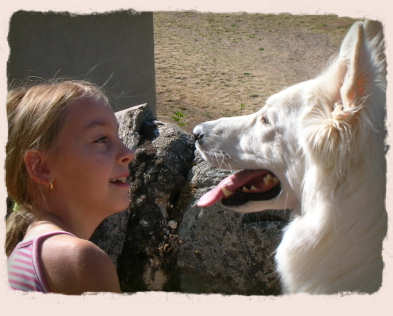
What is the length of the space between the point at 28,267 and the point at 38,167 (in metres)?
0.47

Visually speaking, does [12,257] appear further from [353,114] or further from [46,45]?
[46,45]

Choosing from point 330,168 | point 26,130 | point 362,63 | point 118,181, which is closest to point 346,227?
point 330,168

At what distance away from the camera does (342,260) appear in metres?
2.20

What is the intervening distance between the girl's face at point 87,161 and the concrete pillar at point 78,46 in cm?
447

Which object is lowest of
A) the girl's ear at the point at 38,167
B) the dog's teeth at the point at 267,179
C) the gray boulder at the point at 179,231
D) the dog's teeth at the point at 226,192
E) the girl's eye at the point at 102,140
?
the gray boulder at the point at 179,231

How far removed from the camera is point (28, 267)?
1.61 m

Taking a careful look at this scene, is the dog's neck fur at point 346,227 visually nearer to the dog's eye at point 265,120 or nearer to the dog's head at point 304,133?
the dog's head at point 304,133

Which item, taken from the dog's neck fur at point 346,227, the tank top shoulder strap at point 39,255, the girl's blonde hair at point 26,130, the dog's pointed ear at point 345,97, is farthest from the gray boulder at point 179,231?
the tank top shoulder strap at point 39,255

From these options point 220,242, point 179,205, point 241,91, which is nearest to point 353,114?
point 220,242

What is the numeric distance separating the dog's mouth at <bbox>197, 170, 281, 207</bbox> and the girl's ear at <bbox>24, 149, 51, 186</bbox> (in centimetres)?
102

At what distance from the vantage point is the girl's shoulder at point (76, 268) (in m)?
1.53

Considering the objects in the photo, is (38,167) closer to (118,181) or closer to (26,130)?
(26,130)

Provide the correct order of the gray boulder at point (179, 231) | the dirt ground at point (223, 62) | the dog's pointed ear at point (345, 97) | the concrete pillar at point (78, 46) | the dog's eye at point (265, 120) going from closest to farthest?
1. the dog's pointed ear at point (345, 97)
2. the dog's eye at point (265, 120)
3. the gray boulder at point (179, 231)
4. the concrete pillar at point (78, 46)
5. the dirt ground at point (223, 62)

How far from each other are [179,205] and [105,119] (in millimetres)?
2633
